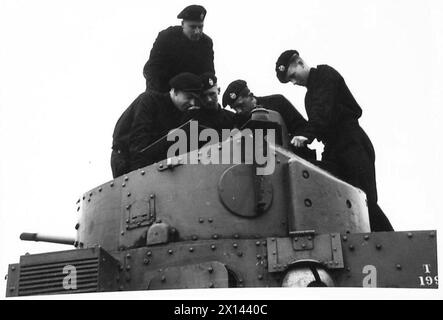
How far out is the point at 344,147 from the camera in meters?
10.8

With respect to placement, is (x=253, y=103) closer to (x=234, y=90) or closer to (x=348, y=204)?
(x=234, y=90)

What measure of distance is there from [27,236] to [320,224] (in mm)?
5415

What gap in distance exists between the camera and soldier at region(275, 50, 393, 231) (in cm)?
1070

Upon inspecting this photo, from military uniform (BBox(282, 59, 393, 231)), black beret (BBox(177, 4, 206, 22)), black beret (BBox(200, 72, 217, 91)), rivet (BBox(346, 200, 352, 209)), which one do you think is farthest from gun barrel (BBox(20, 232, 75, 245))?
rivet (BBox(346, 200, 352, 209))

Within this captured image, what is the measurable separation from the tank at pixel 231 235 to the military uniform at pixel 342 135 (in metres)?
0.95

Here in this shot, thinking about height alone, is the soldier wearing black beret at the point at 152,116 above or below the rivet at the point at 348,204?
above

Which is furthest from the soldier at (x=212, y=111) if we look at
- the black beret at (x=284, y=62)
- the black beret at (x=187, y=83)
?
the black beret at (x=284, y=62)

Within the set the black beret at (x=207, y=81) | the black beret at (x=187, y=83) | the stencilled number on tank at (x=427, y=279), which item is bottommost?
the stencilled number on tank at (x=427, y=279)

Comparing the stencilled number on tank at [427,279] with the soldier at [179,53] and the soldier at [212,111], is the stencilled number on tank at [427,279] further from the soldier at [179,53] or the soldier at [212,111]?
the soldier at [179,53]

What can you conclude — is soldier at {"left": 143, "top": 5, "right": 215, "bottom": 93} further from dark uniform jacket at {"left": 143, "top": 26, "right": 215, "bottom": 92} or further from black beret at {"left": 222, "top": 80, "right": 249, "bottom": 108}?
black beret at {"left": 222, "top": 80, "right": 249, "bottom": 108}

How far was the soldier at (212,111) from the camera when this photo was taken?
35.3 ft

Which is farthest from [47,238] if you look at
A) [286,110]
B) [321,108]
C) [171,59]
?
[321,108]

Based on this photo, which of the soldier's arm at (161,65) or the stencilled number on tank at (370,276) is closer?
the stencilled number on tank at (370,276)

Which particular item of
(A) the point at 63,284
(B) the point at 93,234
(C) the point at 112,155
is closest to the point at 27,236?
(C) the point at 112,155
